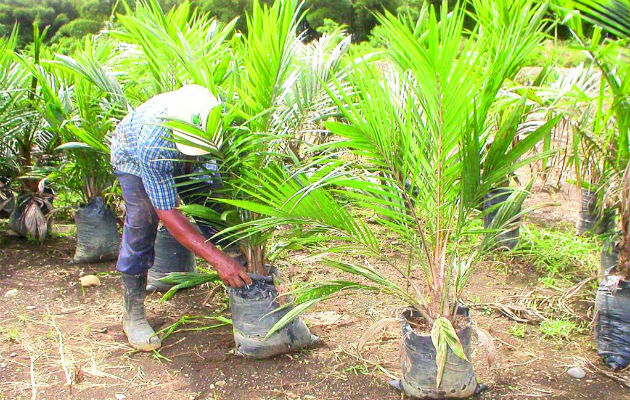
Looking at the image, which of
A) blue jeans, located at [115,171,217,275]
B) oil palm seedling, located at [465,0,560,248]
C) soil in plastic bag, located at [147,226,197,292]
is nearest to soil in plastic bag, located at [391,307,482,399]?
oil palm seedling, located at [465,0,560,248]

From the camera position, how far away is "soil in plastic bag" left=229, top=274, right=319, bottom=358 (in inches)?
112

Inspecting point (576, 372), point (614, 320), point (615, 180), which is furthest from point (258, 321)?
point (615, 180)

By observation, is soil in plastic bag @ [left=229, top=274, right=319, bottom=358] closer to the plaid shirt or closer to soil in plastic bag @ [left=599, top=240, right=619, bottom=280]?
the plaid shirt

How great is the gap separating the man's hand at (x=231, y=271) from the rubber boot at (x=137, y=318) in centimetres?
58

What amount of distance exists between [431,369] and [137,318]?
1506 millimetres

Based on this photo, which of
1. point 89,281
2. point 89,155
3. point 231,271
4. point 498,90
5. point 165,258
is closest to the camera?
point 498,90

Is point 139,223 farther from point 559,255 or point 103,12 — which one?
point 103,12

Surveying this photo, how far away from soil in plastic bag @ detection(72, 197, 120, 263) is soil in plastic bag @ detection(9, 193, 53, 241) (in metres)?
0.34

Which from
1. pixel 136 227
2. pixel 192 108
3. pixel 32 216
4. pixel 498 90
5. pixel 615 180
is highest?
pixel 498 90

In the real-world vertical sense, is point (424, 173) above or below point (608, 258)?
above

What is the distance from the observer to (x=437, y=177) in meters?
2.36

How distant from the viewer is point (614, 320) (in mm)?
2766

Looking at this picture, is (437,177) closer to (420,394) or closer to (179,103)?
(420,394)

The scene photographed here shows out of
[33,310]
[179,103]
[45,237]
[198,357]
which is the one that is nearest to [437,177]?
[179,103]
